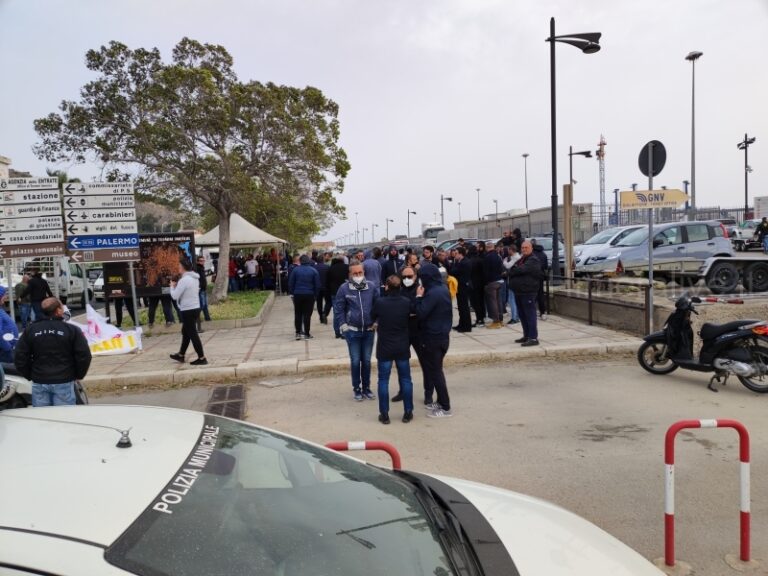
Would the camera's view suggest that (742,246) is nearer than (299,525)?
No

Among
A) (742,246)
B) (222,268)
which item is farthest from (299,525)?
(742,246)

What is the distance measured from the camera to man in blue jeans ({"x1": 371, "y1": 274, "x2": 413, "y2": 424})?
650cm

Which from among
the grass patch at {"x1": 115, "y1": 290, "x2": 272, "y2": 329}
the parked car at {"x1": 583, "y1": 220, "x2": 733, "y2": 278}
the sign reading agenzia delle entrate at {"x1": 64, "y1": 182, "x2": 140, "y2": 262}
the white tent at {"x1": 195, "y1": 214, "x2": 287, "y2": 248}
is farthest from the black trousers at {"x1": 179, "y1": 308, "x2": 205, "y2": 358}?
the white tent at {"x1": 195, "y1": 214, "x2": 287, "y2": 248}

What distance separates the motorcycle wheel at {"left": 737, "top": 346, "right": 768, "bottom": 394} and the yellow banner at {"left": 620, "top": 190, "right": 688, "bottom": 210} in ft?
10.0

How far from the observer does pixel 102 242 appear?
446 inches

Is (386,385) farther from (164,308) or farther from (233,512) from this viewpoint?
(164,308)

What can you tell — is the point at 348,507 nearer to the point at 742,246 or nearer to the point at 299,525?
the point at 299,525

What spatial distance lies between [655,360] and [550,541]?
6727 millimetres

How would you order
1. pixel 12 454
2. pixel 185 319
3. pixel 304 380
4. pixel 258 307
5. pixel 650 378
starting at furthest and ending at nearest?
pixel 258 307
pixel 185 319
pixel 304 380
pixel 650 378
pixel 12 454

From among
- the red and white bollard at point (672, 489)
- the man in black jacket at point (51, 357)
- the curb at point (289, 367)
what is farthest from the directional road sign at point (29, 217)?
the red and white bollard at point (672, 489)

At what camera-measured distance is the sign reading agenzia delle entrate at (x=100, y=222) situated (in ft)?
36.1

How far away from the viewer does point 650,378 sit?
7.98 m

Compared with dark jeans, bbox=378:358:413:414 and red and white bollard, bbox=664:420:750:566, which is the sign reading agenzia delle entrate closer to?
dark jeans, bbox=378:358:413:414

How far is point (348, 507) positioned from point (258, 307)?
47.9ft
